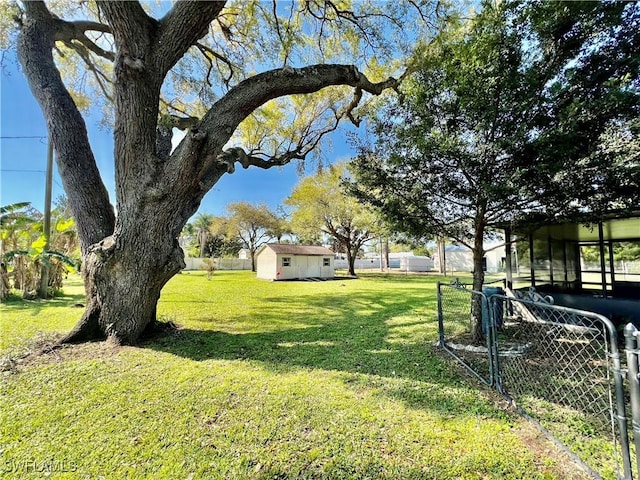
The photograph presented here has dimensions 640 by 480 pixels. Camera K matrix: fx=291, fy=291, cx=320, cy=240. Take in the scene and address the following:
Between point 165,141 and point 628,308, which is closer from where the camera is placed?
point 165,141

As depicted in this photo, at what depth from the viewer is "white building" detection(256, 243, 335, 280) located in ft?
67.1

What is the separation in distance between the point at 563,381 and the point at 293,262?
60.1 ft

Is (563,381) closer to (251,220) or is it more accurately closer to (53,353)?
(53,353)

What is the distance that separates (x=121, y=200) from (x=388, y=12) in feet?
20.2

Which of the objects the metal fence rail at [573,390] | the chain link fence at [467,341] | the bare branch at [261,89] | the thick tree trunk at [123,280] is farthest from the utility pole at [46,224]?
the metal fence rail at [573,390]

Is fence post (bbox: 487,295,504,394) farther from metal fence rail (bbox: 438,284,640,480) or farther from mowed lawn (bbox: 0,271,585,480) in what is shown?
mowed lawn (bbox: 0,271,585,480)

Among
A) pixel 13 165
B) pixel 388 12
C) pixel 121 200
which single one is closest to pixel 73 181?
pixel 121 200

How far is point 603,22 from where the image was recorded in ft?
11.1

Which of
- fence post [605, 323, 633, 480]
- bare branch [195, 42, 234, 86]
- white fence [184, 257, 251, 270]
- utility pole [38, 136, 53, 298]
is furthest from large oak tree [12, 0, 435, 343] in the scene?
white fence [184, 257, 251, 270]

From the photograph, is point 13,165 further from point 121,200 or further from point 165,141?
point 121,200

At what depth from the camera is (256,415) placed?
2.81 meters

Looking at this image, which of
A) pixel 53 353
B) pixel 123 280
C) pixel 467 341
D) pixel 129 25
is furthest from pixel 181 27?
pixel 467 341

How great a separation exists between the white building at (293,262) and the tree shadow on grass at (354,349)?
41.1 feet

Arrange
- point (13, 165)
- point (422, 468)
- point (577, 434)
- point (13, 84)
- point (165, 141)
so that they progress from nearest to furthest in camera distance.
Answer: point (422, 468)
point (577, 434)
point (165, 141)
point (13, 84)
point (13, 165)
